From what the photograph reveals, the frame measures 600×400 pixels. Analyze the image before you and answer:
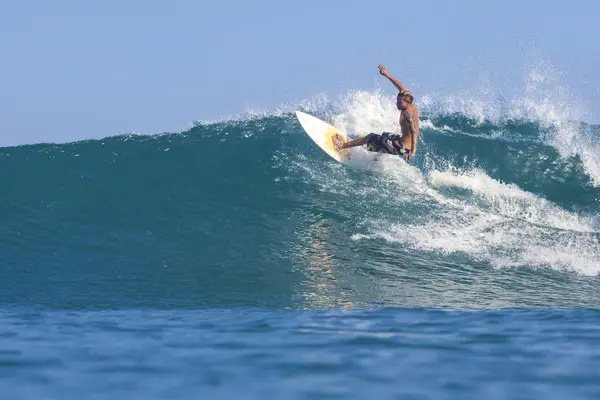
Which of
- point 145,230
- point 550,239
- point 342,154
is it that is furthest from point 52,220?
point 550,239

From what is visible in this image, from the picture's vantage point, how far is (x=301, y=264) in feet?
32.9

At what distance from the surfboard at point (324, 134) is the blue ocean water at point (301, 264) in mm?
247

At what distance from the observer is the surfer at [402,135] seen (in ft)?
40.8

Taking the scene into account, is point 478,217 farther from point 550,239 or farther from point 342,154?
point 342,154

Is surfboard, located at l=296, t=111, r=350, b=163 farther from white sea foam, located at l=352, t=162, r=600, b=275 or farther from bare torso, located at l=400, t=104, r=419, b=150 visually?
white sea foam, located at l=352, t=162, r=600, b=275

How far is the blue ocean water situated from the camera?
5.31 meters

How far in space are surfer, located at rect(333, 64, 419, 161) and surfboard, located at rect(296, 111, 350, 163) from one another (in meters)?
0.68

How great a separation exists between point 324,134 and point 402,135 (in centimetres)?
182

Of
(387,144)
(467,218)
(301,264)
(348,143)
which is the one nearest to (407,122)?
(387,144)

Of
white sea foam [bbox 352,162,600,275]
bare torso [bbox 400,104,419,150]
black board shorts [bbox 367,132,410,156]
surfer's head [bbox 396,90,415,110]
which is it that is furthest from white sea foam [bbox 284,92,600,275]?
surfer's head [bbox 396,90,415,110]

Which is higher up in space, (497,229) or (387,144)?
(387,144)

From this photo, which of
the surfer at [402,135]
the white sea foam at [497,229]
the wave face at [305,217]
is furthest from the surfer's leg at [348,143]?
the white sea foam at [497,229]

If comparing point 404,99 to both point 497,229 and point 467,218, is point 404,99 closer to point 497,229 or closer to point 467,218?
point 467,218

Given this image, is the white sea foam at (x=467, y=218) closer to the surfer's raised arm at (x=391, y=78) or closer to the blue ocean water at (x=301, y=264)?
the blue ocean water at (x=301, y=264)
